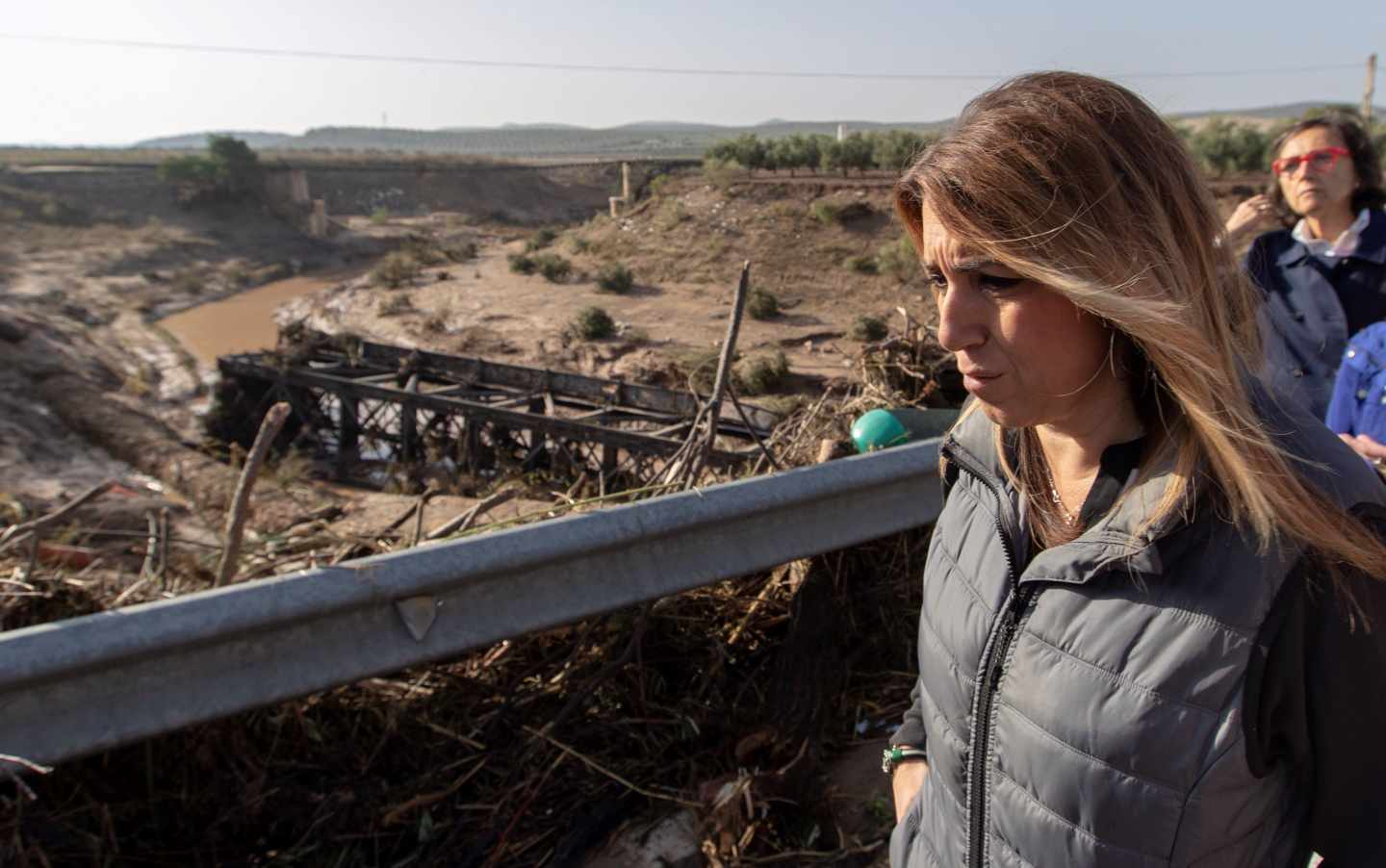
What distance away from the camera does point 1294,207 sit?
3.78 meters

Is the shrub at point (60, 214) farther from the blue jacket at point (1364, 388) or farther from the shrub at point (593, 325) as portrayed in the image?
the blue jacket at point (1364, 388)

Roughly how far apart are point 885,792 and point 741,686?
1.74 ft

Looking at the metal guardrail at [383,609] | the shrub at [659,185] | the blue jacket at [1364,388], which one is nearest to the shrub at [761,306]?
the shrub at [659,185]

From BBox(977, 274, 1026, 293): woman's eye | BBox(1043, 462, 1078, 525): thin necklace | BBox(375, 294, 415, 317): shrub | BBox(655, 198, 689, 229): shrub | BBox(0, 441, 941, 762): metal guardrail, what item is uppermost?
BBox(977, 274, 1026, 293): woman's eye

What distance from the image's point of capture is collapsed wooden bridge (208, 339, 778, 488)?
13.8 meters

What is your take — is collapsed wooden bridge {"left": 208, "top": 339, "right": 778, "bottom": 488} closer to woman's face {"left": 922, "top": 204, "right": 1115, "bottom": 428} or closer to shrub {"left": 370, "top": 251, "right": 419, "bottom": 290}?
woman's face {"left": 922, "top": 204, "right": 1115, "bottom": 428}

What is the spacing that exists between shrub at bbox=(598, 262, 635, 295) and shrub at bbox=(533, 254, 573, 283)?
2.29 m

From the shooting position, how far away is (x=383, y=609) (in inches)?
100

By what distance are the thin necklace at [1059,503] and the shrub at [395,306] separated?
28406mm

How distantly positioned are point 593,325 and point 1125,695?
21810 mm

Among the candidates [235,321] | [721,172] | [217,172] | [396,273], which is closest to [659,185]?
[721,172]

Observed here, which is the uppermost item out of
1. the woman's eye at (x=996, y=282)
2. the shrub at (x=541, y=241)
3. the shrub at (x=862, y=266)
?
the woman's eye at (x=996, y=282)

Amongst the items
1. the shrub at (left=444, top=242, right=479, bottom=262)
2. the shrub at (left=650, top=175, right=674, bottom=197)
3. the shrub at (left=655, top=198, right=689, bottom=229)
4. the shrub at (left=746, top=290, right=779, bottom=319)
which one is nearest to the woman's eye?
the shrub at (left=746, top=290, right=779, bottom=319)

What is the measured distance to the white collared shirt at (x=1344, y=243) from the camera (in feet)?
12.1
